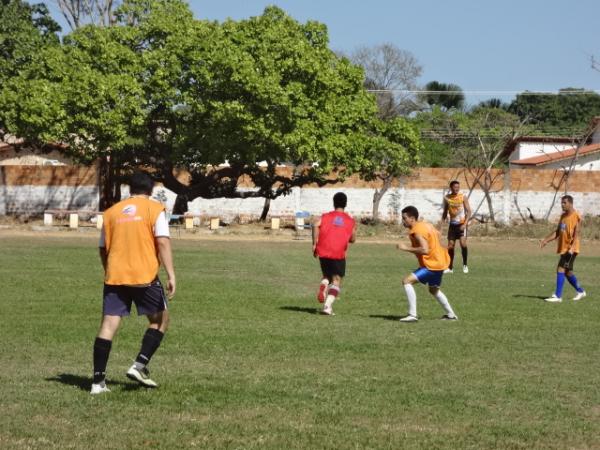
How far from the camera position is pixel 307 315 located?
50.6 feet

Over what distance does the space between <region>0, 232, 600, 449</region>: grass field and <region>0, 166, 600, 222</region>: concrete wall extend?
95.5 feet

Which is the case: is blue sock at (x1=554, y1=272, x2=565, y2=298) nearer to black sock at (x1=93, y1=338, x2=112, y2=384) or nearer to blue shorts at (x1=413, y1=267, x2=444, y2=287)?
blue shorts at (x1=413, y1=267, x2=444, y2=287)

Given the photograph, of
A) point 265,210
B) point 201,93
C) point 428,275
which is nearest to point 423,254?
point 428,275

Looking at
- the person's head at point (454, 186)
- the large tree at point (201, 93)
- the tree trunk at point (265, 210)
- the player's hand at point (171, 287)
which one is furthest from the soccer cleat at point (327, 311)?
the tree trunk at point (265, 210)

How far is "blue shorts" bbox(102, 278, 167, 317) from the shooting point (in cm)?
890

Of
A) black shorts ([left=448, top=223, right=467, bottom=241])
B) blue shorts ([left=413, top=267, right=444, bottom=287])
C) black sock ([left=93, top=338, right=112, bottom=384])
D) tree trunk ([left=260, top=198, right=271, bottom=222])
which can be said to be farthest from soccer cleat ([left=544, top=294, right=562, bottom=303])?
tree trunk ([left=260, top=198, right=271, bottom=222])

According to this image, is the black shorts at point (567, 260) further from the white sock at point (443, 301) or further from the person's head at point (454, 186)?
the person's head at point (454, 186)

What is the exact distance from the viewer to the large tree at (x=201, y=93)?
39031 millimetres

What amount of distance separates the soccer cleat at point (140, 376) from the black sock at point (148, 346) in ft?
0.26

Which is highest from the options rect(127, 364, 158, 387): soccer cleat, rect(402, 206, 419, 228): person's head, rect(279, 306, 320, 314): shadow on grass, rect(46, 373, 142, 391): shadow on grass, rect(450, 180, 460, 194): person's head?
rect(450, 180, 460, 194): person's head

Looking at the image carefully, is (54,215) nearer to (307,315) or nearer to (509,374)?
(307,315)

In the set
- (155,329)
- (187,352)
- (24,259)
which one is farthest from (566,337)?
(24,259)

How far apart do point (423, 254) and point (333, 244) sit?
1423mm

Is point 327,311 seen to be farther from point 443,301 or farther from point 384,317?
point 443,301
